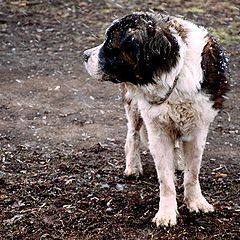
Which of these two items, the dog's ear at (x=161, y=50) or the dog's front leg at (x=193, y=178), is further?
the dog's front leg at (x=193, y=178)

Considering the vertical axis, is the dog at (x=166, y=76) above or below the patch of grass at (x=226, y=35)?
above

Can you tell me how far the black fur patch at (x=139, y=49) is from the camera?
4.45 meters

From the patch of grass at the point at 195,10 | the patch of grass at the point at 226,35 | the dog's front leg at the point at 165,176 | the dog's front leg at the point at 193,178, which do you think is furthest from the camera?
the patch of grass at the point at 195,10

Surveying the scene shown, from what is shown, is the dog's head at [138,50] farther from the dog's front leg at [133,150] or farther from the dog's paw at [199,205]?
the dog's front leg at [133,150]

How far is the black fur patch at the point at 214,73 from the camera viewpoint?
4.62m

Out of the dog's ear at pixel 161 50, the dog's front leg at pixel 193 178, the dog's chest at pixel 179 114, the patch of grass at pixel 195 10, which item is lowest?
the patch of grass at pixel 195 10

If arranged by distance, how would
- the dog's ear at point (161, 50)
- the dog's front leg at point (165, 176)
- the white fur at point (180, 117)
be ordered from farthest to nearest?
the dog's front leg at point (165, 176) < the white fur at point (180, 117) < the dog's ear at point (161, 50)

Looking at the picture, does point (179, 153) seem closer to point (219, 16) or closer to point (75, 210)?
point (75, 210)

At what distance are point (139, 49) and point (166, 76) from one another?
0.87 feet

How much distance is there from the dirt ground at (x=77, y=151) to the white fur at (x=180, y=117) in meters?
0.15

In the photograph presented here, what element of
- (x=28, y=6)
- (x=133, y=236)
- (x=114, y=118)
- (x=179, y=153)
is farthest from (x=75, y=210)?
(x=28, y=6)

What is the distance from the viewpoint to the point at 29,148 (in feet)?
21.7

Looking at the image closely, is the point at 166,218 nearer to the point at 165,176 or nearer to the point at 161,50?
the point at 165,176

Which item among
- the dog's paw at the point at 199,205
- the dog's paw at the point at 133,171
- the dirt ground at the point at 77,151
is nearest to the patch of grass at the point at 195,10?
the dirt ground at the point at 77,151
